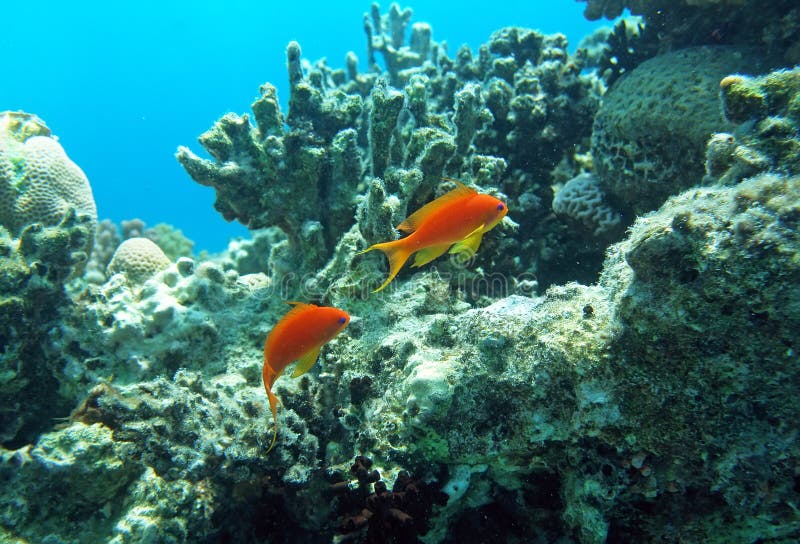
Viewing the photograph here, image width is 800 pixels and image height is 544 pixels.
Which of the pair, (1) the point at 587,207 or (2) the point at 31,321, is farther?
(1) the point at 587,207

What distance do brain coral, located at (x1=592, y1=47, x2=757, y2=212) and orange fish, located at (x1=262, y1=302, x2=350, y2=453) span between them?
348 cm

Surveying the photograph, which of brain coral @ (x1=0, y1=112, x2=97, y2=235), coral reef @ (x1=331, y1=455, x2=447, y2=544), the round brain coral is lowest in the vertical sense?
coral reef @ (x1=331, y1=455, x2=447, y2=544)

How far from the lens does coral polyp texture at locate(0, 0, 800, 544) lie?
73.4 inches

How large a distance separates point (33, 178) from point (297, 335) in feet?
14.8

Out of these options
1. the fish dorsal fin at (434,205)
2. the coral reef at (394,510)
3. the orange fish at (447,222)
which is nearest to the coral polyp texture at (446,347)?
the coral reef at (394,510)

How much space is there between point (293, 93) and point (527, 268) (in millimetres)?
3418

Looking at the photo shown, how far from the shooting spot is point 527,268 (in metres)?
4.74

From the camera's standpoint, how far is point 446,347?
276 cm

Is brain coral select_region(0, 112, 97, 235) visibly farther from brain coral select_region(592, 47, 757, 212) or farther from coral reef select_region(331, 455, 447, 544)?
brain coral select_region(592, 47, 757, 212)

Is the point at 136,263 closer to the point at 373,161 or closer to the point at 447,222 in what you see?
the point at 373,161

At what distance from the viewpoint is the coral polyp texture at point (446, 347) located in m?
1.86

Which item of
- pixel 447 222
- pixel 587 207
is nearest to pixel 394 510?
pixel 447 222

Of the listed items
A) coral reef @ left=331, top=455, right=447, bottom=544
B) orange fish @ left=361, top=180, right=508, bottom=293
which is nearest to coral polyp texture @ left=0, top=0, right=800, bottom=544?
coral reef @ left=331, top=455, right=447, bottom=544

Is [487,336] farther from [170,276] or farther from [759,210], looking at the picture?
[170,276]
